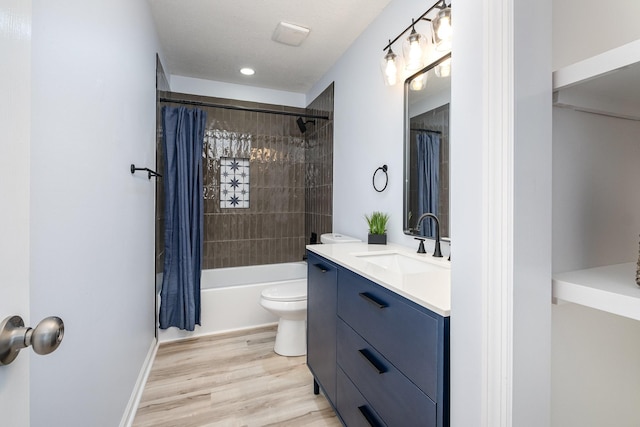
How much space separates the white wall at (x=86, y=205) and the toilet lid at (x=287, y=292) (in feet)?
2.91

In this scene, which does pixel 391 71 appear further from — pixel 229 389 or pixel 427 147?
pixel 229 389

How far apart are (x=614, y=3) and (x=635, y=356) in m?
0.90

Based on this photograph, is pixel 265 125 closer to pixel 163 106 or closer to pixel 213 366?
pixel 163 106

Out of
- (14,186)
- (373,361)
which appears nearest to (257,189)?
(373,361)

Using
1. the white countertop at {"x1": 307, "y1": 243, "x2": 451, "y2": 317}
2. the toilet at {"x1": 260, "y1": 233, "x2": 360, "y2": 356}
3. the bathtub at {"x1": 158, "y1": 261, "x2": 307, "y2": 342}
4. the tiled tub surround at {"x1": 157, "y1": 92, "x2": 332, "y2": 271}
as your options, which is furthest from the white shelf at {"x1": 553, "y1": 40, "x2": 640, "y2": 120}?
the tiled tub surround at {"x1": 157, "y1": 92, "x2": 332, "y2": 271}

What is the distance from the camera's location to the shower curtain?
2480 millimetres

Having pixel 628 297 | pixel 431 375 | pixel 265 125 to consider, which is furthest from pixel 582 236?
pixel 265 125

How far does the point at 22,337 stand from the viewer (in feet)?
1.38

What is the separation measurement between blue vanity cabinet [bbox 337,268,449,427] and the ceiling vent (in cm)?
191

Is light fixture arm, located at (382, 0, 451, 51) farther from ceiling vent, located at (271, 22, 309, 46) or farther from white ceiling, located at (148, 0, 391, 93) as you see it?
ceiling vent, located at (271, 22, 309, 46)

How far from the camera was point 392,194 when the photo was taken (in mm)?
1914

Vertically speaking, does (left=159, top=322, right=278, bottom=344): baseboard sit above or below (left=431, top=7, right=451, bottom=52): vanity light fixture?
below

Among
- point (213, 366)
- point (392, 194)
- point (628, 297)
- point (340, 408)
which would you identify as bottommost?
point (213, 366)

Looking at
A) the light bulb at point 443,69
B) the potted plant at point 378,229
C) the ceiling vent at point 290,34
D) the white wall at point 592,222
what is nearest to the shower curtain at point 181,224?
the ceiling vent at point 290,34
